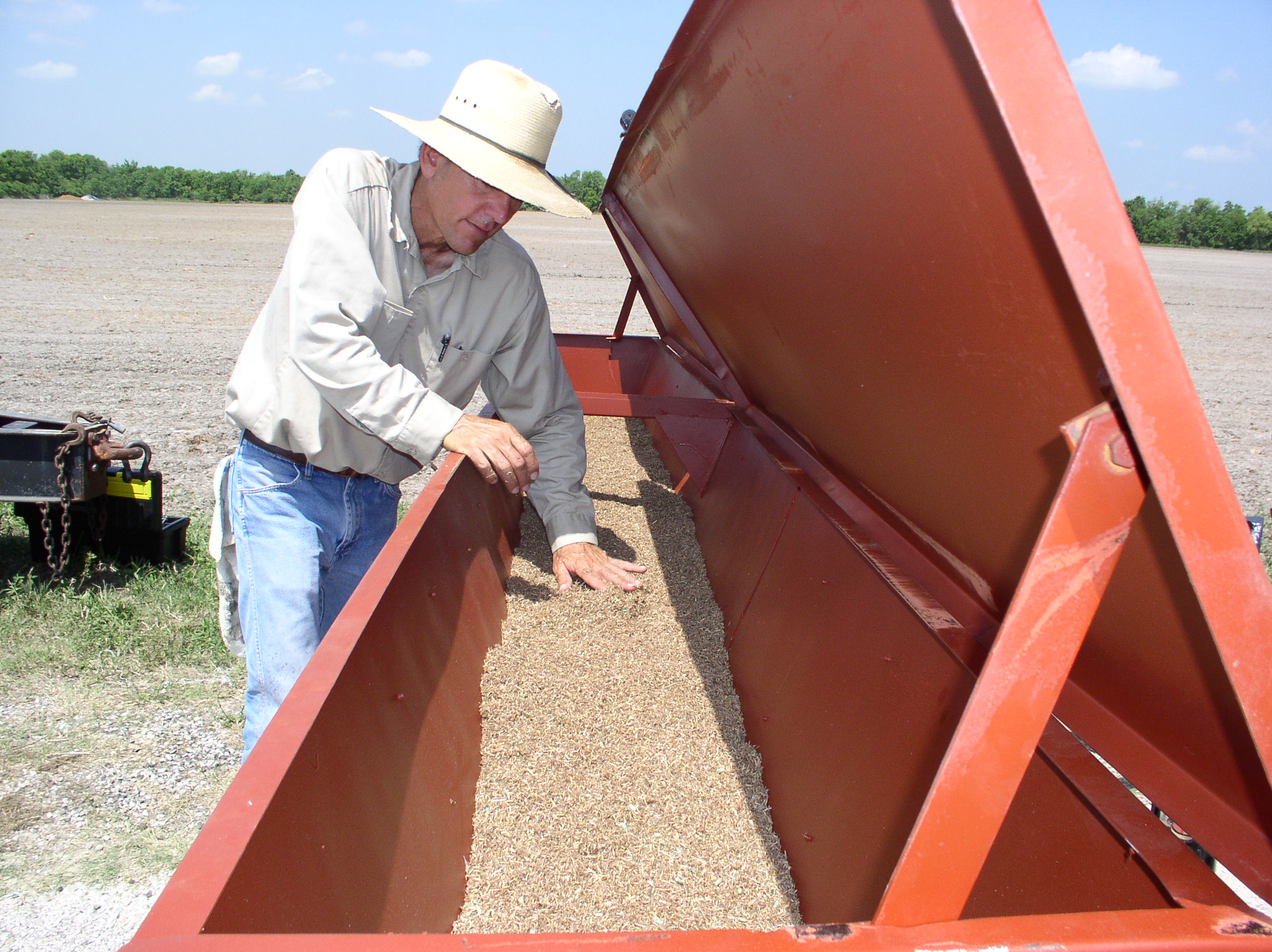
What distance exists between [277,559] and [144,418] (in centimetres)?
512

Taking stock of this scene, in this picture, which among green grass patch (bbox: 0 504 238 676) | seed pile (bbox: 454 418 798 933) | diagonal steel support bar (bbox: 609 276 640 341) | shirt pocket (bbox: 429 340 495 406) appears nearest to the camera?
seed pile (bbox: 454 418 798 933)

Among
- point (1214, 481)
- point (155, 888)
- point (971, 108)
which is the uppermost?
point (971, 108)

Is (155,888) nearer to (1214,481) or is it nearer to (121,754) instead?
(121,754)

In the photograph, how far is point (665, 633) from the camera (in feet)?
8.09

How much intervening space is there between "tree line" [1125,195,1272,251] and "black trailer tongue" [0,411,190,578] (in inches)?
2082

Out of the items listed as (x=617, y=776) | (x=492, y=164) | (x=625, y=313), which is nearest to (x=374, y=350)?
(x=492, y=164)

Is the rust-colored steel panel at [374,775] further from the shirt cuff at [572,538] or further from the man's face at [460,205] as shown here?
the man's face at [460,205]

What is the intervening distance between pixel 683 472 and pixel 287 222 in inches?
1173

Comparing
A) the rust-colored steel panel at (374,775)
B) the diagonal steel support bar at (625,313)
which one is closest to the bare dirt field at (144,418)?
the rust-colored steel panel at (374,775)

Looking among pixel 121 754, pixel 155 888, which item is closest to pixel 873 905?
pixel 155 888

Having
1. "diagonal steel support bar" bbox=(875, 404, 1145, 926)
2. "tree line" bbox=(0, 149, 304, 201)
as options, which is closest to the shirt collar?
"diagonal steel support bar" bbox=(875, 404, 1145, 926)

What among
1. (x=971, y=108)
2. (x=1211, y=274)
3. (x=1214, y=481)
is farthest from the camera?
(x=1211, y=274)

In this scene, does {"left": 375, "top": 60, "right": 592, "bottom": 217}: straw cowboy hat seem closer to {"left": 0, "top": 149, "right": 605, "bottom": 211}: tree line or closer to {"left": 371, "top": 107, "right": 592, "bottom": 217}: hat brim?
{"left": 371, "top": 107, "right": 592, "bottom": 217}: hat brim

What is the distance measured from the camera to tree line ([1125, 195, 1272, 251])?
46438 millimetres
